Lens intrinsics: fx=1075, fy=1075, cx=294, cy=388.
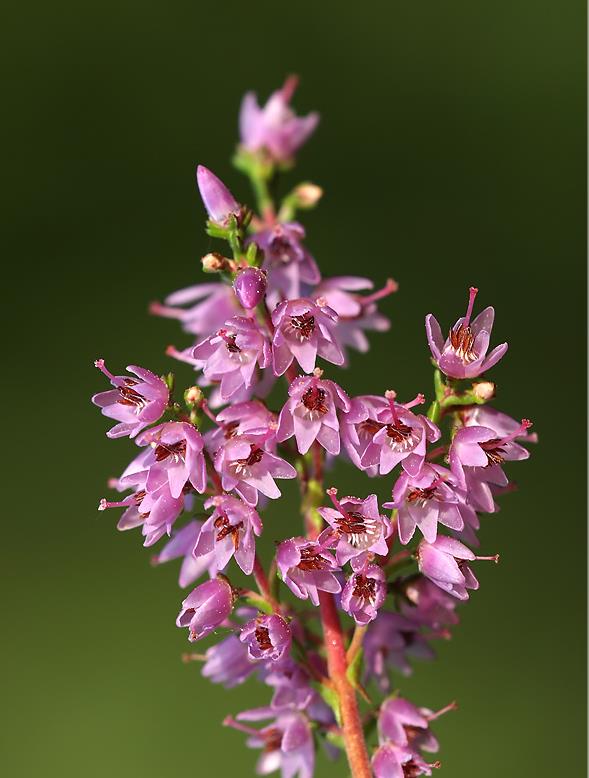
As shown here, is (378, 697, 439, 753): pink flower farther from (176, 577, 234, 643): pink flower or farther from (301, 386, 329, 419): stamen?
(301, 386, 329, 419): stamen

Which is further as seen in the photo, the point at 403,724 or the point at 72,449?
the point at 72,449

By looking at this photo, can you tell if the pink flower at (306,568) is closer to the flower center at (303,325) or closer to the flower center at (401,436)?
the flower center at (401,436)

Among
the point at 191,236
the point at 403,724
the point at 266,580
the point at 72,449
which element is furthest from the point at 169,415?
the point at 191,236

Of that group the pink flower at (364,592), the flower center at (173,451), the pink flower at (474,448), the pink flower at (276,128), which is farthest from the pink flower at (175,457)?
the pink flower at (276,128)

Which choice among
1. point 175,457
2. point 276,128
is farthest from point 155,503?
point 276,128

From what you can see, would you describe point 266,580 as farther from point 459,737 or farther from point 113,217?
point 113,217

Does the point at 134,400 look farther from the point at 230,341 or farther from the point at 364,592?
the point at 364,592

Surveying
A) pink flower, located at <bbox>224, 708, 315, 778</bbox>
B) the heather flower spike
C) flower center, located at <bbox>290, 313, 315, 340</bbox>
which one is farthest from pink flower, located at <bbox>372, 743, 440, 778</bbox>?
flower center, located at <bbox>290, 313, 315, 340</bbox>
